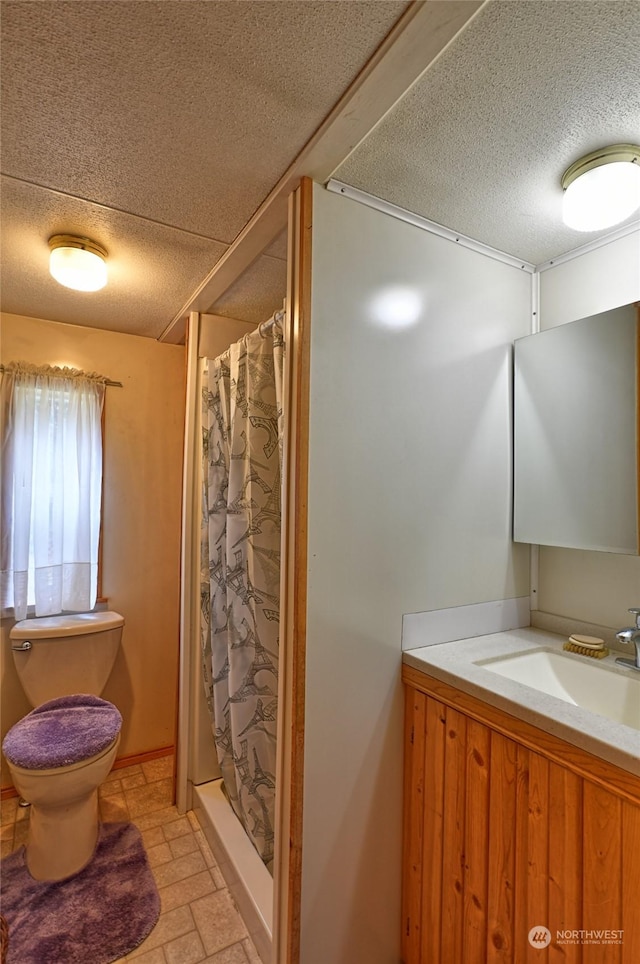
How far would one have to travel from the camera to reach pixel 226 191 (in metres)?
1.25

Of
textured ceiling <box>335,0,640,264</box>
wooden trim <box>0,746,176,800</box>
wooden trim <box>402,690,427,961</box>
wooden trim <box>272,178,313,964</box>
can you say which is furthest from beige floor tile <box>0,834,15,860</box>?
textured ceiling <box>335,0,640,264</box>

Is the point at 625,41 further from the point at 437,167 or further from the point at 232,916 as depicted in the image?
the point at 232,916

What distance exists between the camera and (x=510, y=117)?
100cm

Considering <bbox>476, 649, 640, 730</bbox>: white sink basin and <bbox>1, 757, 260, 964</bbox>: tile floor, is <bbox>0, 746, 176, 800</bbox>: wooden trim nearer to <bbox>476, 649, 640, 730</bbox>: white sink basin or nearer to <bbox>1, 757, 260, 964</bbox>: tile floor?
<bbox>1, 757, 260, 964</bbox>: tile floor

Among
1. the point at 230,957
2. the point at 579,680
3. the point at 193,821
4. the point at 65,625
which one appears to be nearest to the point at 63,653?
the point at 65,625

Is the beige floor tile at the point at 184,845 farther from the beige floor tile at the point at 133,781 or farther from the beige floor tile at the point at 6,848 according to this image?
the beige floor tile at the point at 6,848

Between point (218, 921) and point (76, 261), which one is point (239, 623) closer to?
point (218, 921)

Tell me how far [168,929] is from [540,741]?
1413 mm

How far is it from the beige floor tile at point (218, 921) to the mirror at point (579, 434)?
5.24 feet

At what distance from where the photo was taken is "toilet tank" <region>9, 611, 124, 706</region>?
2018 millimetres

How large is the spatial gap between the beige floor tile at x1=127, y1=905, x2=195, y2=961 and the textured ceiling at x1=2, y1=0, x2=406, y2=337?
2.26 meters

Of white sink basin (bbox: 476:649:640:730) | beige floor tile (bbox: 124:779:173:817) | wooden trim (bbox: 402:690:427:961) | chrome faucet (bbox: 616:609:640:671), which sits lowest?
beige floor tile (bbox: 124:779:173:817)

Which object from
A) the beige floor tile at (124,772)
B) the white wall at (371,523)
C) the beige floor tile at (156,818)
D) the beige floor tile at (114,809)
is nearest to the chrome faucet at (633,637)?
the white wall at (371,523)

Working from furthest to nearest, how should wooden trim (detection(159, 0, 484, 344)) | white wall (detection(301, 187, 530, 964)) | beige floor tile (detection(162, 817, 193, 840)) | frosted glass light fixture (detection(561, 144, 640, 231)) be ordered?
1. beige floor tile (detection(162, 817, 193, 840))
2. white wall (detection(301, 187, 530, 964))
3. frosted glass light fixture (detection(561, 144, 640, 231))
4. wooden trim (detection(159, 0, 484, 344))
